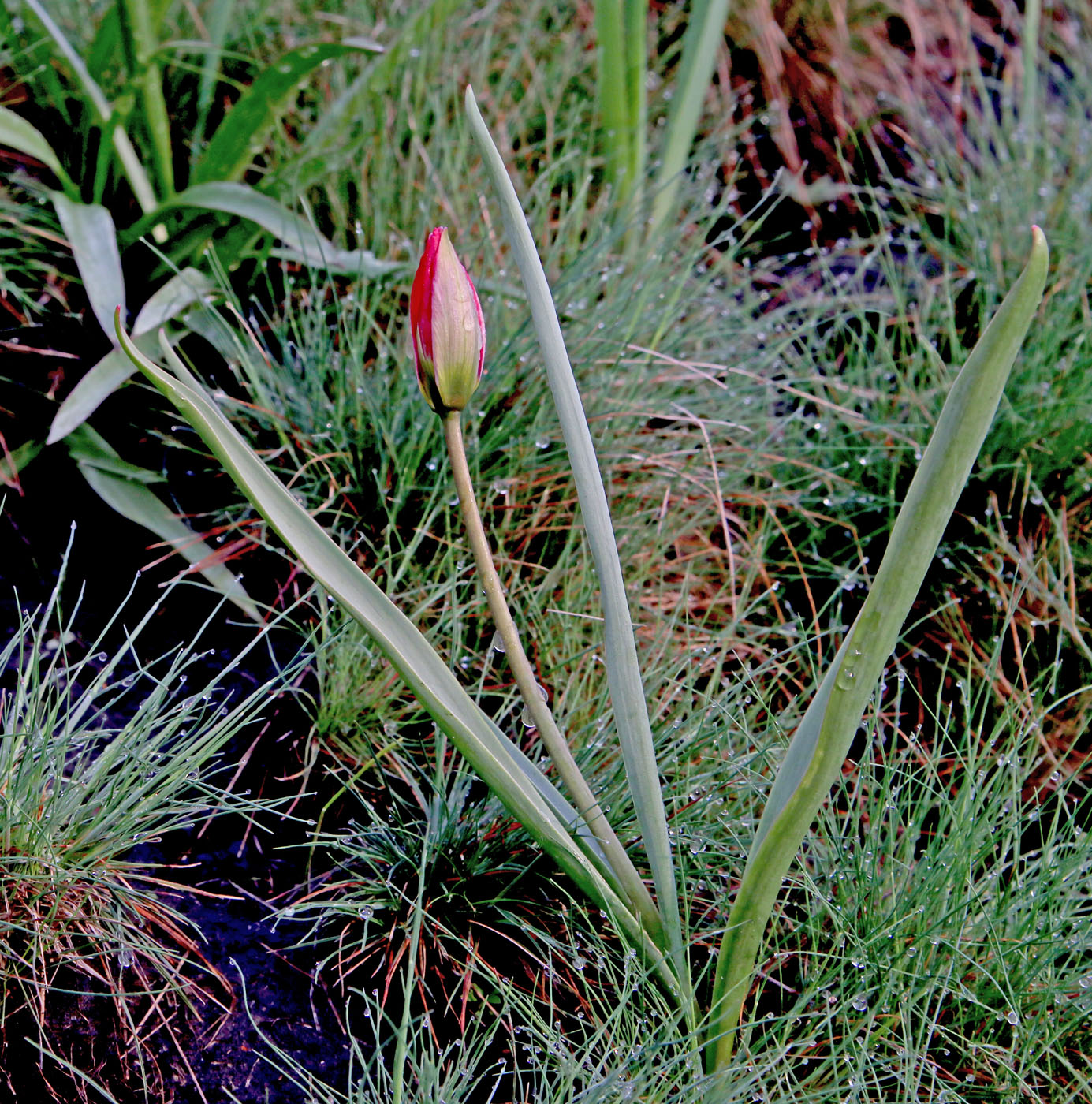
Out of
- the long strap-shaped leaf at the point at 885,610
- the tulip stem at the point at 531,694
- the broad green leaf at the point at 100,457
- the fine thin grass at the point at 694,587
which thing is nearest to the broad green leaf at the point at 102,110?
the fine thin grass at the point at 694,587

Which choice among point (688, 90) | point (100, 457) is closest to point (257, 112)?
point (100, 457)

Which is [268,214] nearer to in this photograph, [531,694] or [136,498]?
[136,498]

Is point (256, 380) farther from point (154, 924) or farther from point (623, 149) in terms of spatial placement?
point (623, 149)

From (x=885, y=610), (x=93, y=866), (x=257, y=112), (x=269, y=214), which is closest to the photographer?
(x=885, y=610)

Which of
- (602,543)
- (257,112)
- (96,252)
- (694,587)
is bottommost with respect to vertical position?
(694,587)

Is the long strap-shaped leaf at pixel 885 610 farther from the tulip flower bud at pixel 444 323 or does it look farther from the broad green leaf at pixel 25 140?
the broad green leaf at pixel 25 140

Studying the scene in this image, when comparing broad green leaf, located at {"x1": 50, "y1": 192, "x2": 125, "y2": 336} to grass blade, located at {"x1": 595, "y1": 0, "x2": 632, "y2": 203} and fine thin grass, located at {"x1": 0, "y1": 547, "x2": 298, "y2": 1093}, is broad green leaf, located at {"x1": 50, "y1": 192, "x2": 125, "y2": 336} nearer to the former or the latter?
fine thin grass, located at {"x1": 0, "y1": 547, "x2": 298, "y2": 1093}
